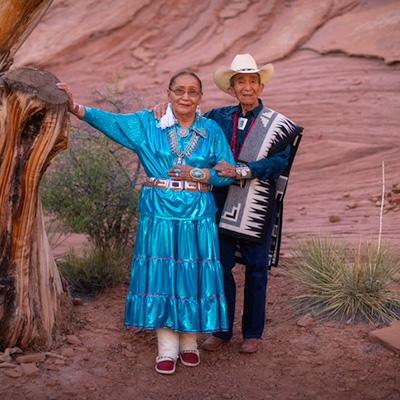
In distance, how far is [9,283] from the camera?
345 cm

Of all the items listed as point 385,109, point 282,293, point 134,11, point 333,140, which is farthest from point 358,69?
point 282,293

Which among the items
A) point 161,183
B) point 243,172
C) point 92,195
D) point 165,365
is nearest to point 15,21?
point 161,183

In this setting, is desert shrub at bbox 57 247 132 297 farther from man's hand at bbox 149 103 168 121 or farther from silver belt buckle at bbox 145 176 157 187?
man's hand at bbox 149 103 168 121

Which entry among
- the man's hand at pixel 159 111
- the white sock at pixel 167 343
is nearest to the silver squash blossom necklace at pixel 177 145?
the man's hand at pixel 159 111

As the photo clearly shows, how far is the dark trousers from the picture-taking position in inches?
156

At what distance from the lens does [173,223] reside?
3604mm

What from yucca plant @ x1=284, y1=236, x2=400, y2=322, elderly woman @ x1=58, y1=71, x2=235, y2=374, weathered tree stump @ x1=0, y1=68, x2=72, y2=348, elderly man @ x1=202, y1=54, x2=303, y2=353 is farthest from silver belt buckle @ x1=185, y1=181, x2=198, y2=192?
yucca plant @ x1=284, y1=236, x2=400, y2=322

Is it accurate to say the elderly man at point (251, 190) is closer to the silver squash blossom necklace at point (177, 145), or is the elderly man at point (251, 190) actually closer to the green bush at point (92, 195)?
the silver squash blossom necklace at point (177, 145)

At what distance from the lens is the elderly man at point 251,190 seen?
12.8ft

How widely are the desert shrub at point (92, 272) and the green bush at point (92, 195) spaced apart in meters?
0.31

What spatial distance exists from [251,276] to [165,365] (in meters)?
0.87

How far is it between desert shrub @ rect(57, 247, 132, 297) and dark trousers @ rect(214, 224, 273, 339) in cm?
149

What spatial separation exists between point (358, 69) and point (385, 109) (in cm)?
178

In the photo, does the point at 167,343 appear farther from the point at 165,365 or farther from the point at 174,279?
the point at 174,279
